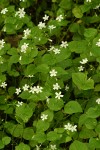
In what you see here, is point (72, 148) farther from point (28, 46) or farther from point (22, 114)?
point (28, 46)

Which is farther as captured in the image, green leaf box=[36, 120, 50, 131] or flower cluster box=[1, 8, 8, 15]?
flower cluster box=[1, 8, 8, 15]

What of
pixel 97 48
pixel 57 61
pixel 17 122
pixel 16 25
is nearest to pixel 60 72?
pixel 57 61

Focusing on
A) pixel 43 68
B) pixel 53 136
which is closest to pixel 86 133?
pixel 53 136

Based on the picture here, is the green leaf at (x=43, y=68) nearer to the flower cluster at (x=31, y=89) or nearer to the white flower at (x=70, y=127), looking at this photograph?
the flower cluster at (x=31, y=89)

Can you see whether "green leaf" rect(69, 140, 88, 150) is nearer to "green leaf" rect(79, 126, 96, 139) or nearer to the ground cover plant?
the ground cover plant

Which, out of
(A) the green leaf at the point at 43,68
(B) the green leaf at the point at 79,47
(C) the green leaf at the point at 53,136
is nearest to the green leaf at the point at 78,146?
(C) the green leaf at the point at 53,136

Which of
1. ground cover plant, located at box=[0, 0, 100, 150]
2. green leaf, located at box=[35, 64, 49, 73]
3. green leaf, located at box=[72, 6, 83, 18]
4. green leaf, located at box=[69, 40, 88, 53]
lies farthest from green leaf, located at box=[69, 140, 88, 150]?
green leaf, located at box=[72, 6, 83, 18]

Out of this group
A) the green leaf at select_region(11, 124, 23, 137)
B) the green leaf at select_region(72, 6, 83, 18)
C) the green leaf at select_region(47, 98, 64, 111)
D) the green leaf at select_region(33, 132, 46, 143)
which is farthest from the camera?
the green leaf at select_region(72, 6, 83, 18)

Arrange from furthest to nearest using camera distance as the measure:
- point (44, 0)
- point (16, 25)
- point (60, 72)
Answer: point (44, 0) < point (16, 25) < point (60, 72)
